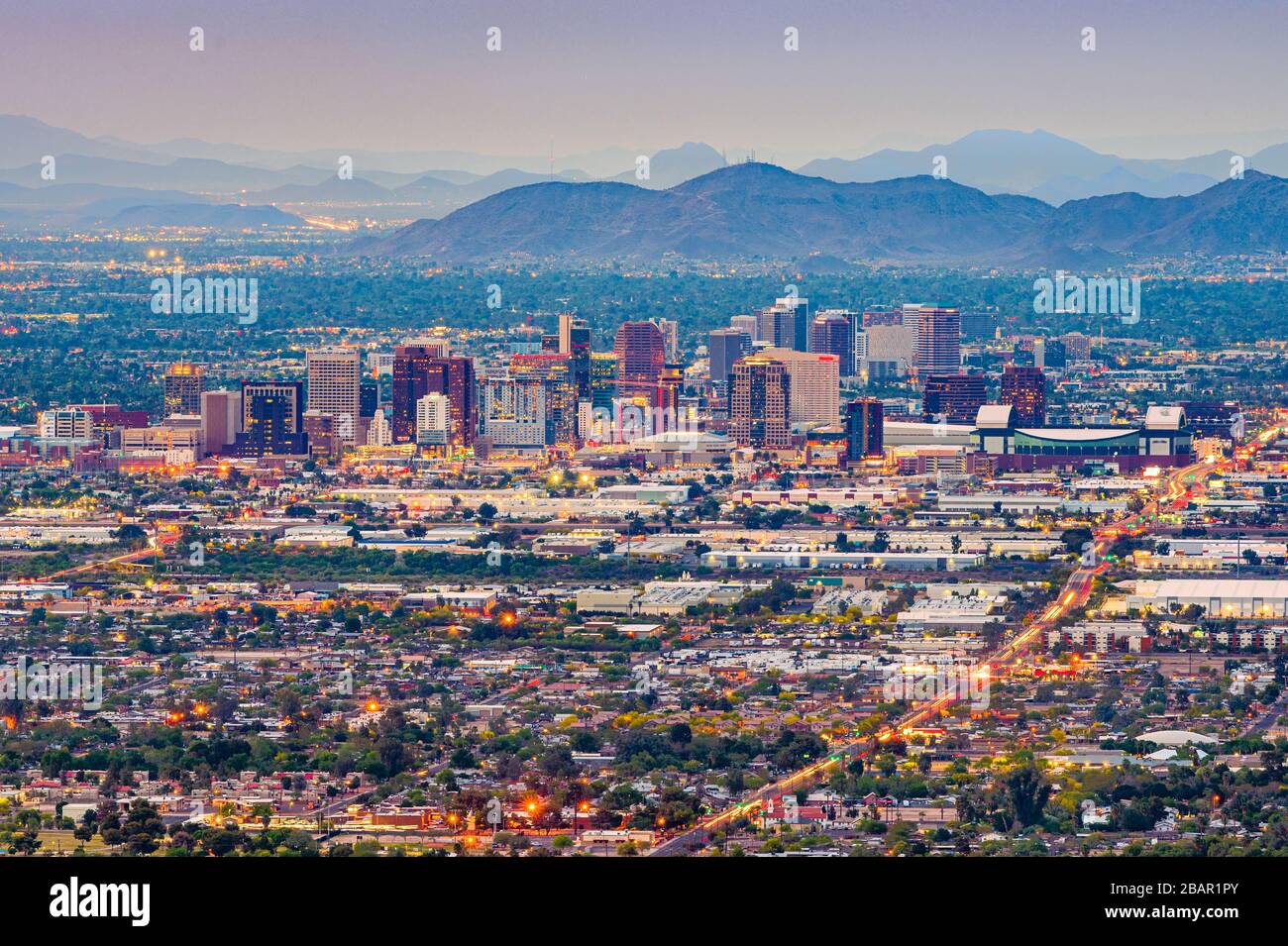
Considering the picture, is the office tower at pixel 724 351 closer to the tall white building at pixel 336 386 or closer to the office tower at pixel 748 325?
the office tower at pixel 748 325

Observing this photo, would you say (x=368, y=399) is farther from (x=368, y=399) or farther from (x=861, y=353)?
(x=861, y=353)

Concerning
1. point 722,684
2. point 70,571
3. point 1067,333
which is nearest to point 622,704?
point 722,684

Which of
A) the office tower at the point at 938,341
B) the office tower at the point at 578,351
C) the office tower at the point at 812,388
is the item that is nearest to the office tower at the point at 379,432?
the office tower at the point at 578,351

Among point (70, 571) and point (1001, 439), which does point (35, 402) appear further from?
point (70, 571)

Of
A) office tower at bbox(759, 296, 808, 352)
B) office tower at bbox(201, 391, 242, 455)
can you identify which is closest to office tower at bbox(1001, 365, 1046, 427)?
office tower at bbox(201, 391, 242, 455)
